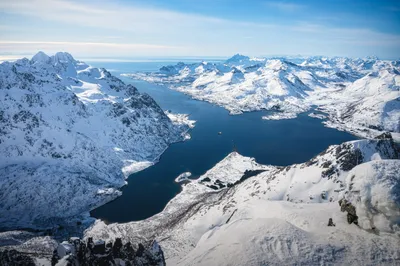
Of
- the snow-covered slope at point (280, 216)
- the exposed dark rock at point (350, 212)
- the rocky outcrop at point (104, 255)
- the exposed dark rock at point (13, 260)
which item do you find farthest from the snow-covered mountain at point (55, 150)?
the exposed dark rock at point (350, 212)

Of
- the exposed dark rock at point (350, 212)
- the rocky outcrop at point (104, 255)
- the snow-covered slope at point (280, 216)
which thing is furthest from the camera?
the rocky outcrop at point (104, 255)

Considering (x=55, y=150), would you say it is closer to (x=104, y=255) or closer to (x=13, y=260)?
(x=13, y=260)

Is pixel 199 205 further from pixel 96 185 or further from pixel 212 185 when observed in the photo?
pixel 96 185

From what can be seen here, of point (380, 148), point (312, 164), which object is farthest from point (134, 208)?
point (380, 148)

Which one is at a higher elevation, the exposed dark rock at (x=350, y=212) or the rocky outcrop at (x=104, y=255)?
the exposed dark rock at (x=350, y=212)

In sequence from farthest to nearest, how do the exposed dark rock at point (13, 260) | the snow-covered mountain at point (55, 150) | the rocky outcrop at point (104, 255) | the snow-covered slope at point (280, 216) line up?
the snow-covered mountain at point (55, 150)
the exposed dark rock at point (13, 260)
the rocky outcrop at point (104, 255)
the snow-covered slope at point (280, 216)

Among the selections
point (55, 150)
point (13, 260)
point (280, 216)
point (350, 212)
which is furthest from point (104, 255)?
point (55, 150)

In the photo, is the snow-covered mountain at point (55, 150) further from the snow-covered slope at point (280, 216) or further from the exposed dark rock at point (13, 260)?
the exposed dark rock at point (13, 260)
